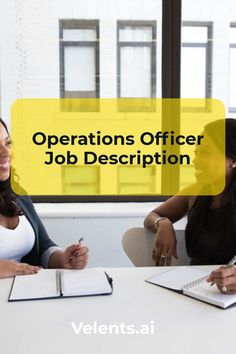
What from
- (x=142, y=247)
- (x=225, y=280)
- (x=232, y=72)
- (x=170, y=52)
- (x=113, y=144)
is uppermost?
(x=170, y=52)

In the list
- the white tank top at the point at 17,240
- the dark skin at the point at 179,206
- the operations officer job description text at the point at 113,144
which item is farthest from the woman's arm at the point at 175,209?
the operations officer job description text at the point at 113,144

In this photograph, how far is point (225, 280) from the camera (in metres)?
1.27

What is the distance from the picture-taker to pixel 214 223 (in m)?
1.85

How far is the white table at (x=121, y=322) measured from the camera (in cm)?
100

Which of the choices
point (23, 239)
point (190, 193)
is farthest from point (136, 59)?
point (23, 239)

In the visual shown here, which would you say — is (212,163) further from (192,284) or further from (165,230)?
(192,284)

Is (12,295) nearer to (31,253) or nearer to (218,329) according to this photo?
(31,253)

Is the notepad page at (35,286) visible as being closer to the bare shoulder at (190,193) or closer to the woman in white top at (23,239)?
the woman in white top at (23,239)

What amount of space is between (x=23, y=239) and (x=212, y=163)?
0.92 meters

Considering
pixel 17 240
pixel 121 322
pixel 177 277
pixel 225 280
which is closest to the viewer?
pixel 121 322

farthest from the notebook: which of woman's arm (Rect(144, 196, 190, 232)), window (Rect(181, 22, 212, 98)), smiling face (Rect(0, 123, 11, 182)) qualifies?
window (Rect(181, 22, 212, 98))

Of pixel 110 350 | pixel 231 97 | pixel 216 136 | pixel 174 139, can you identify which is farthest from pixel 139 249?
pixel 231 97

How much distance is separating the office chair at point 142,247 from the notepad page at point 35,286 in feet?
1.56

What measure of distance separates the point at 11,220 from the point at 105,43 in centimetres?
166
